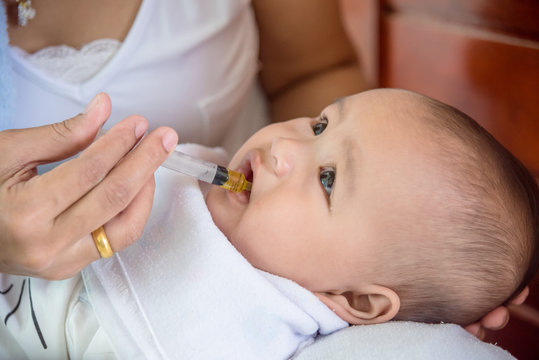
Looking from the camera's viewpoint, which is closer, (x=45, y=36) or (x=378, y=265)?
(x=378, y=265)

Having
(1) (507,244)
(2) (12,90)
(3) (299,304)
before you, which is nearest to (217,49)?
(2) (12,90)

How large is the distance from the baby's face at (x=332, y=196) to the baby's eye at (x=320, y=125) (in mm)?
40

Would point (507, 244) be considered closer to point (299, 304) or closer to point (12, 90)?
point (299, 304)

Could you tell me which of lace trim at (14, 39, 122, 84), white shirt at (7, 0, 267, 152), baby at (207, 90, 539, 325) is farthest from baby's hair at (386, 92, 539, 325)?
lace trim at (14, 39, 122, 84)

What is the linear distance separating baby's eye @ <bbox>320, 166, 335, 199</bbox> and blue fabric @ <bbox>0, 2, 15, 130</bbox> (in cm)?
56

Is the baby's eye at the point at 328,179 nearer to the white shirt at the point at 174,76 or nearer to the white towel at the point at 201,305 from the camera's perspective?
the white towel at the point at 201,305

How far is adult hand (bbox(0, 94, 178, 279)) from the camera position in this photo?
0.64 meters

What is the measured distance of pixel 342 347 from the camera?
2.61 feet

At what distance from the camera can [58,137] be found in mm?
690

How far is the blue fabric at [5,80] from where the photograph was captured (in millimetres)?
879

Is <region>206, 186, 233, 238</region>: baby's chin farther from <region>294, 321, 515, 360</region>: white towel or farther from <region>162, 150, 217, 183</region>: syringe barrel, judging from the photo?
<region>294, 321, 515, 360</region>: white towel

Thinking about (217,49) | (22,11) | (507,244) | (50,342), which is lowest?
(50,342)

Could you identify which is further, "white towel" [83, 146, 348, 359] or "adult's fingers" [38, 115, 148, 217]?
"white towel" [83, 146, 348, 359]

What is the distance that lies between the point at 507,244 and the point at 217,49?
2.44 feet
